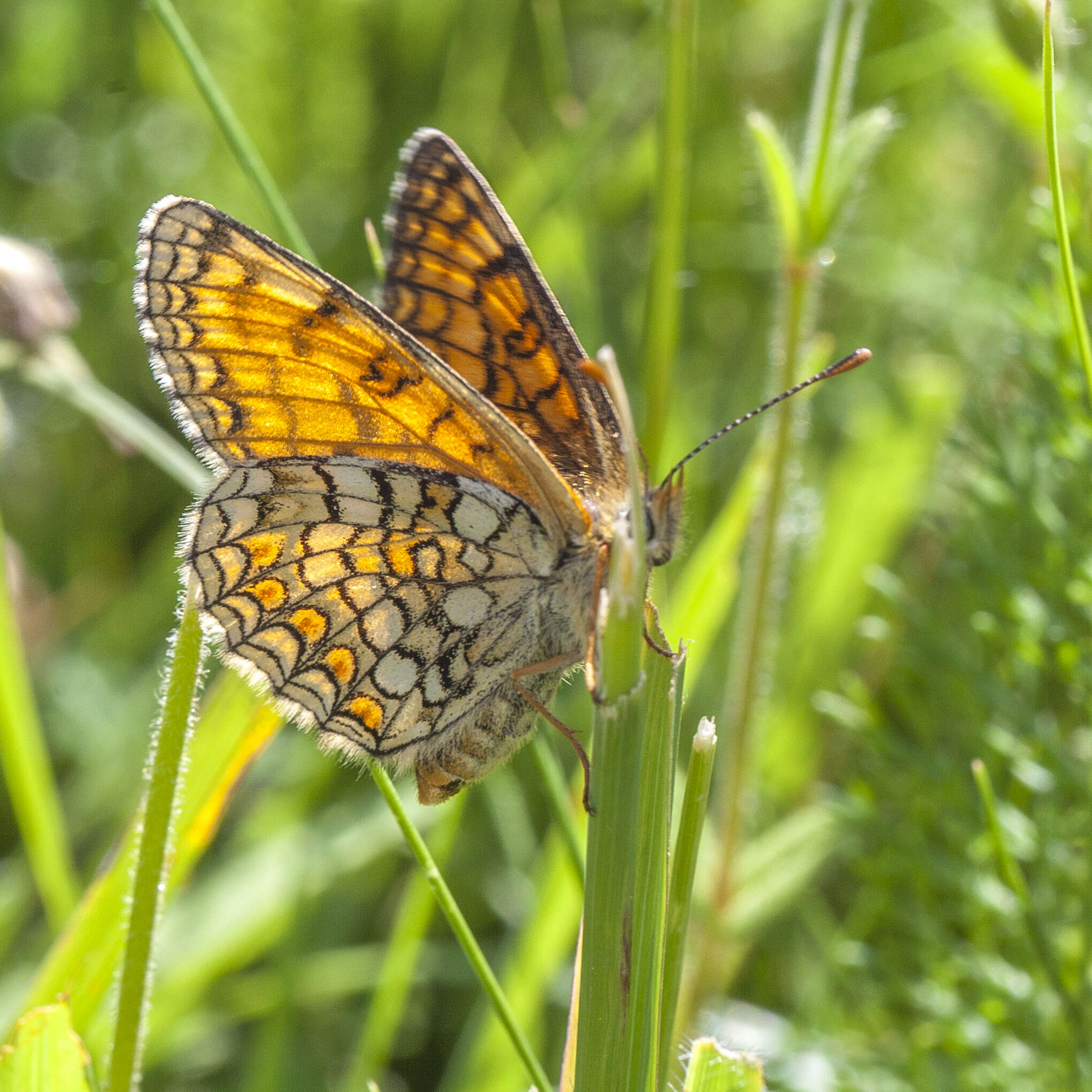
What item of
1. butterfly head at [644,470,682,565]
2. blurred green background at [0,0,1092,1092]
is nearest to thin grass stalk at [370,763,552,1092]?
butterfly head at [644,470,682,565]

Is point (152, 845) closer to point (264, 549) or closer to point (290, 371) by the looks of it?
point (264, 549)

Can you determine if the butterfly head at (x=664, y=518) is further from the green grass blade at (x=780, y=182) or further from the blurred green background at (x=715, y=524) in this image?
the green grass blade at (x=780, y=182)

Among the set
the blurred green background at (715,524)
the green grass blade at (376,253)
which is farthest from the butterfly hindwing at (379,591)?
the blurred green background at (715,524)

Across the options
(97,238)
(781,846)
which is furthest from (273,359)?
(97,238)

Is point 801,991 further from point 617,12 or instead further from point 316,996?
point 617,12

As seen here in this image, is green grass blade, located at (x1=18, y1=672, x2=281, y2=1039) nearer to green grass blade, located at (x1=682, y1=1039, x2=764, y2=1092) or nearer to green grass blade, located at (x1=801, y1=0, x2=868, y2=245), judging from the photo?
green grass blade, located at (x1=682, y1=1039, x2=764, y2=1092)

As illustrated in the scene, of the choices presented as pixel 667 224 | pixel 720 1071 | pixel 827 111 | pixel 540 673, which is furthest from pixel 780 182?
pixel 720 1071

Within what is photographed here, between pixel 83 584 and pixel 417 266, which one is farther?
pixel 83 584
